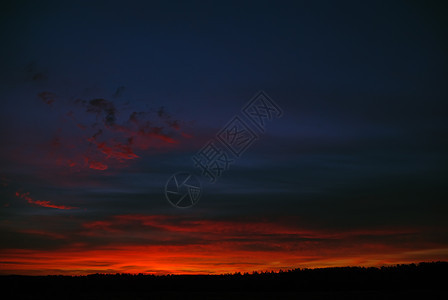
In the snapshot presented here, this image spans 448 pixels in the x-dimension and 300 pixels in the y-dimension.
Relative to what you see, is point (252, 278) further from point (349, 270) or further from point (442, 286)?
point (442, 286)

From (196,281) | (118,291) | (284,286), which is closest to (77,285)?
(118,291)

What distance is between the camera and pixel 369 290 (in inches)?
1357

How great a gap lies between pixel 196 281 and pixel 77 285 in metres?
9.04

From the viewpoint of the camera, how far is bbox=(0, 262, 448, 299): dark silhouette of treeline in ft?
107

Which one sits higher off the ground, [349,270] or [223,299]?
[349,270]

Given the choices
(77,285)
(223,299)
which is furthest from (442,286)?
(77,285)

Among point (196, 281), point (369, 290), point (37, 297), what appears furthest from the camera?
point (196, 281)

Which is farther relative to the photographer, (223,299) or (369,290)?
(369,290)

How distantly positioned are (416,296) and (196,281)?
16.0 meters

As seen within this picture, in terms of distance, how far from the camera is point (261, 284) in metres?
36.4

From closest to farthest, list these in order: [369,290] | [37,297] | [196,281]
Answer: [37,297] < [369,290] < [196,281]

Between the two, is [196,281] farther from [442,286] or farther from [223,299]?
[442,286]

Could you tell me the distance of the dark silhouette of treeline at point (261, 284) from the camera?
32594 mm

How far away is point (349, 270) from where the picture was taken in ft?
125
